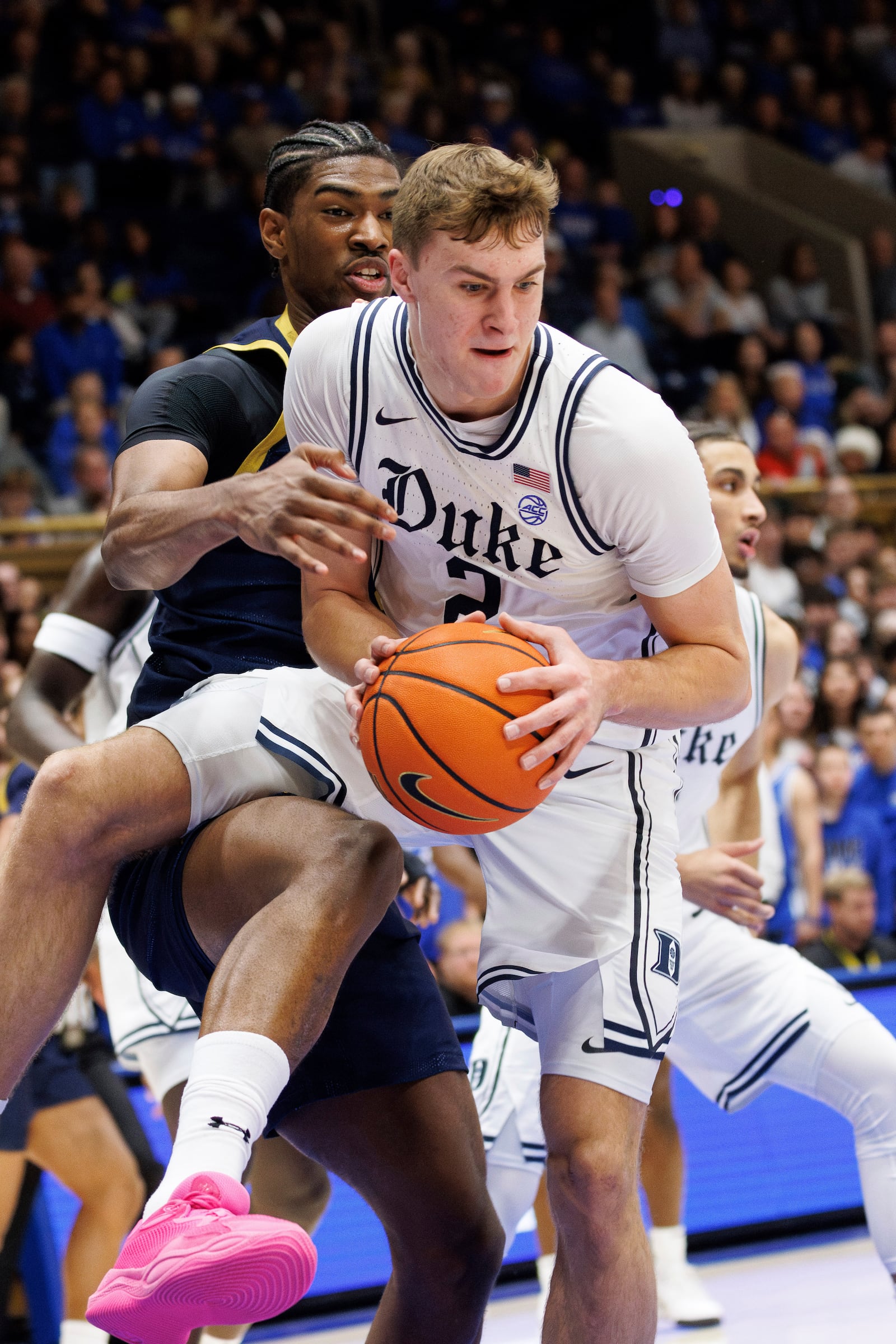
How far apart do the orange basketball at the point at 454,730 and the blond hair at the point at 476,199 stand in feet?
2.20

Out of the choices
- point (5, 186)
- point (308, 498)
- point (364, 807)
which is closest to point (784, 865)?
point (364, 807)

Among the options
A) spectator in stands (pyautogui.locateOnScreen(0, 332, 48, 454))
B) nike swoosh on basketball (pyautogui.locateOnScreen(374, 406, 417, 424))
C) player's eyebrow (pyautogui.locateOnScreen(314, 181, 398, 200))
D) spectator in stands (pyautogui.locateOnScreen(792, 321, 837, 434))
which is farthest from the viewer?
spectator in stands (pyautogui.locateOnScreen(792, 321, 837, 434))

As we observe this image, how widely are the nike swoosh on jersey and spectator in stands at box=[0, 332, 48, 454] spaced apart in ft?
26.0

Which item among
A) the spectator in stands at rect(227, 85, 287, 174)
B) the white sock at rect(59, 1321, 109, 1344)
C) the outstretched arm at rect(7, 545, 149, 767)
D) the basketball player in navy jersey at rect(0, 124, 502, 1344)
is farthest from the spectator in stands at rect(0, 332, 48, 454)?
the basketball player in navy jersey at rect(0, 124, 502, 1344)

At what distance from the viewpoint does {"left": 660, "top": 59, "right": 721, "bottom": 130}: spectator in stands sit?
15.9 meters

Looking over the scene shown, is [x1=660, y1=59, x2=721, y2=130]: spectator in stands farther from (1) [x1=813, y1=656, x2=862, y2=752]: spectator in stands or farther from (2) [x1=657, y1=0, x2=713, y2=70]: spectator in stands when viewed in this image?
(1) [x1=813, y1=656, x2=862, y2=752]: spectator in stands

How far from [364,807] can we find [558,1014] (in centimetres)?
52

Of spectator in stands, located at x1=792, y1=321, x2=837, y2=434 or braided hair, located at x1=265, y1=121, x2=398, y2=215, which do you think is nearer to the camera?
braided hair, located at x1=265, y1=121, x2=398, y2=215

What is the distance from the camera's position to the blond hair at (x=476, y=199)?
103 inches

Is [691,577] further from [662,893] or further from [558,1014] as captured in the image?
[558,1014]

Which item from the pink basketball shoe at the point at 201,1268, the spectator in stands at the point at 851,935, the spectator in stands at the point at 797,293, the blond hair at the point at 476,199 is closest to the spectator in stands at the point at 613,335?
the spectator in stands at the point at 797,293

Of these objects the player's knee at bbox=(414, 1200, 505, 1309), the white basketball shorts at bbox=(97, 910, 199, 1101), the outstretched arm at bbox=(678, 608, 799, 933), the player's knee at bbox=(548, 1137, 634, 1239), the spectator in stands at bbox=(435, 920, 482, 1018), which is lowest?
the spectator in stands at bbox=(435, 920, 482, 1018)

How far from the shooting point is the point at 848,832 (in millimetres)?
8180

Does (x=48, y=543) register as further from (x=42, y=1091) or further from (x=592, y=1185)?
(x=592, y=1185)
